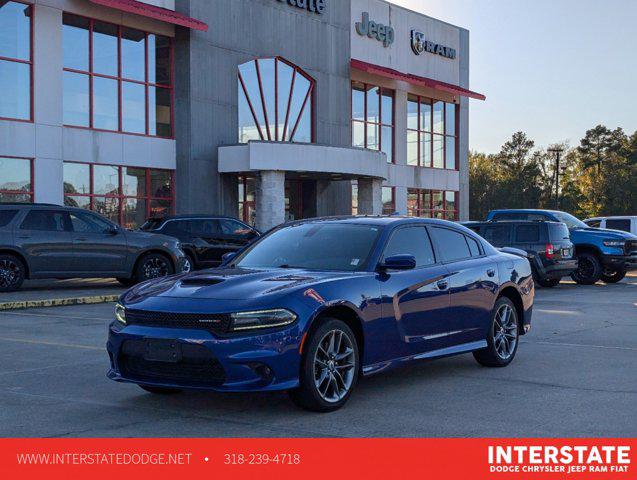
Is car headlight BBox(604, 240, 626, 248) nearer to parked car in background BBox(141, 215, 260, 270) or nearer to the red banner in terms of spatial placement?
parked car in background BBox(141, 215, 260, 270)

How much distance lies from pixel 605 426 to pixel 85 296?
13.1 m

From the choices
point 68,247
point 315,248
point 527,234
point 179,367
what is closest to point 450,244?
point 315,248

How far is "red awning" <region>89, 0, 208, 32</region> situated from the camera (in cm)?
2861

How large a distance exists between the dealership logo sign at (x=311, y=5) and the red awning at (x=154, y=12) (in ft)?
18.7

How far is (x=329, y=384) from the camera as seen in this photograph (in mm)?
7125

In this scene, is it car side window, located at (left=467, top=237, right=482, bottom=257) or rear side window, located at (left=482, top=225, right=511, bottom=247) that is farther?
rear side window, located at (left=482, top=225, right=511, bottom=247)

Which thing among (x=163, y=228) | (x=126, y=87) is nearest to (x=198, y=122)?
(x=126, y=87)

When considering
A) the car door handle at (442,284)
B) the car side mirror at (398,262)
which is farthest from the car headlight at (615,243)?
the car side mirror at (398,262)

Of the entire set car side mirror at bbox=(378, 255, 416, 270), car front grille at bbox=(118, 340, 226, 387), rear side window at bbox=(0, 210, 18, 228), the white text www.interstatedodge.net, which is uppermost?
rear side window at bbox=(0, 210, 18, 228)

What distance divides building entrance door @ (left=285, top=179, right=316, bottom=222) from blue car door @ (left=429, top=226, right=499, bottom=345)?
29475 mm

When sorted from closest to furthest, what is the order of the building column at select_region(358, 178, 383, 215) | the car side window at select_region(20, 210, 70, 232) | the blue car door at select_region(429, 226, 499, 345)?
1. the blue car door at select_region(429, 226, 499, 345)
2. the car side window at select_region(20, 210, 70, 232)
3. the building column at select_region(358, 178, 383, 215)

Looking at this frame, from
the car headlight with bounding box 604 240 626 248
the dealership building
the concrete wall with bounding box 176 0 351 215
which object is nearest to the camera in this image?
the car headlight with bounding box 604 240 626 248

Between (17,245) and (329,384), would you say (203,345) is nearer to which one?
(329,384)

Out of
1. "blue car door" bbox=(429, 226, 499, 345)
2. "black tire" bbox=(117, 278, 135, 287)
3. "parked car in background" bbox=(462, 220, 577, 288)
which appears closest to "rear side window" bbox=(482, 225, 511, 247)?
"parked car in background" bbox=(462, 220, 577, 288)
